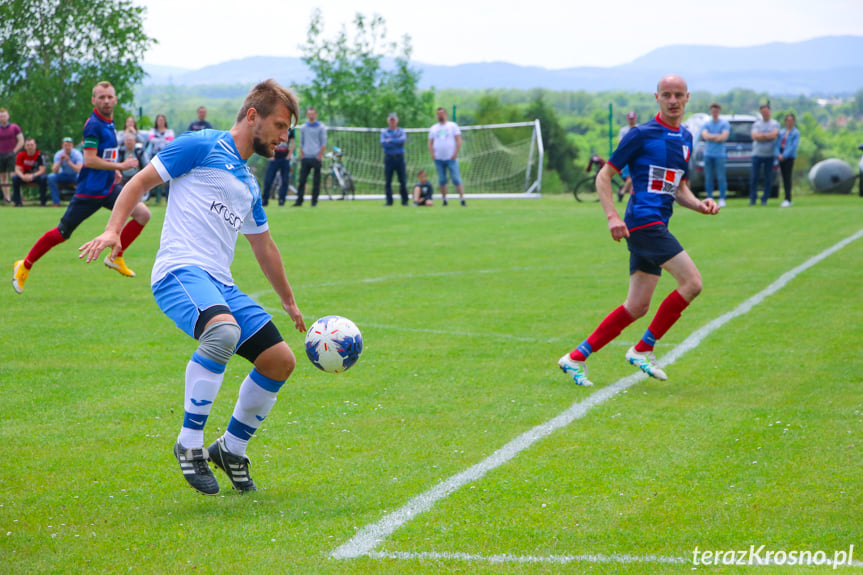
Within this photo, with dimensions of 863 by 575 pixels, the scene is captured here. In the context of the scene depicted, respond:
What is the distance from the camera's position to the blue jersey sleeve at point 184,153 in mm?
4371

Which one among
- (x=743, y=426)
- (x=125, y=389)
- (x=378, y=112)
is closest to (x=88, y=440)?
(x=125, y=389)

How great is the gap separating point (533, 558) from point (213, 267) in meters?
1.93

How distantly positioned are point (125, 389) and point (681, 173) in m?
4.12

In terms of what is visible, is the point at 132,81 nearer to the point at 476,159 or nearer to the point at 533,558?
the point at 476,159

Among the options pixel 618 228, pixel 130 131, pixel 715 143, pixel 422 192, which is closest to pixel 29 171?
pixel 130 131

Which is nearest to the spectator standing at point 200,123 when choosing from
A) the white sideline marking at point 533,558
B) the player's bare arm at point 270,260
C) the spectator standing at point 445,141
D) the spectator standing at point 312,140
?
the spectator standing at point 312,140

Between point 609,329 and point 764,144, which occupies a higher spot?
point 764,144

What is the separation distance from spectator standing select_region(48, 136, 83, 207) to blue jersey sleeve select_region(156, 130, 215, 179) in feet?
69.3

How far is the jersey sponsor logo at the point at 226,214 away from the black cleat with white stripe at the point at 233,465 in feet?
3.27

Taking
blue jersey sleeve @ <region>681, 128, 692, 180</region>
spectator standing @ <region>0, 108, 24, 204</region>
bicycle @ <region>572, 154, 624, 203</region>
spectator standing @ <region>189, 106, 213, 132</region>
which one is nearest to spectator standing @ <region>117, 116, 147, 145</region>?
spectator standing @ <region>189, 106, 213, 132</region>

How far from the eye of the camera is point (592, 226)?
62.2ft

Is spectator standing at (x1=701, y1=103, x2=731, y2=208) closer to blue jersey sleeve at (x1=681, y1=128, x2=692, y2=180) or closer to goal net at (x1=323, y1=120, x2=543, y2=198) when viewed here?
goal net at (x1=323, y1=120, x2=543, y2=198)

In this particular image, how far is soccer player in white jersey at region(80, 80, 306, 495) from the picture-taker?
14.0 feet

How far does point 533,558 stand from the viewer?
3621mm
